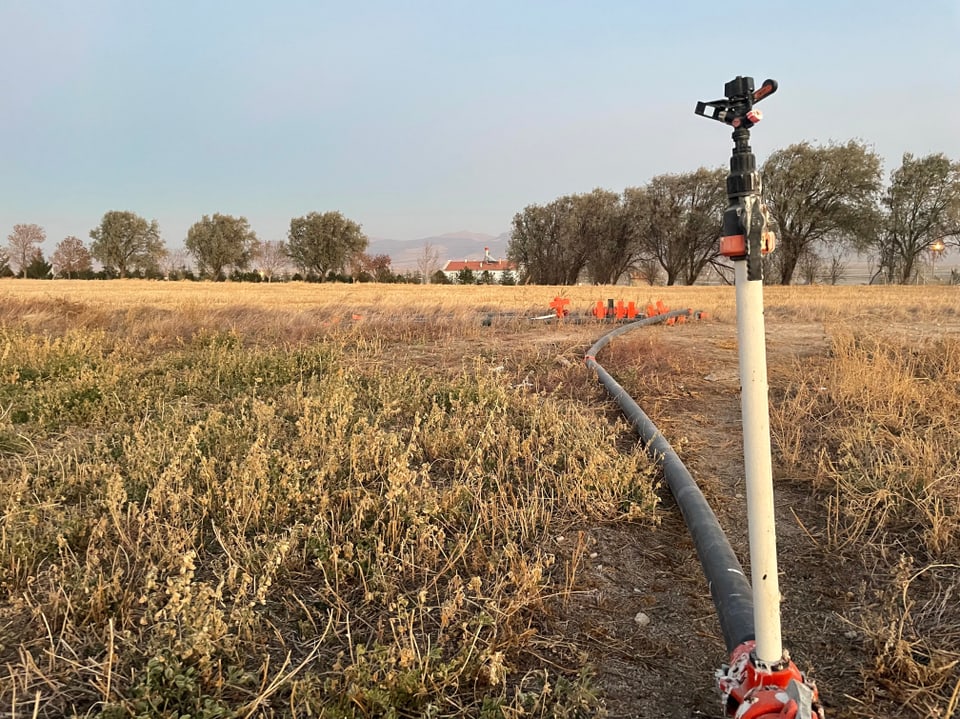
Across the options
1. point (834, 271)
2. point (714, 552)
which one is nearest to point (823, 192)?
point (834, 271)

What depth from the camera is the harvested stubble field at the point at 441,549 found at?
1.79 meters

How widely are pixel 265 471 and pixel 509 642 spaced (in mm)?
1681

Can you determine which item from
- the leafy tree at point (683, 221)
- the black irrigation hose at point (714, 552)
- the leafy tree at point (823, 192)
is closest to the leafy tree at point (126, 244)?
the leafy tree at point (683, 221)

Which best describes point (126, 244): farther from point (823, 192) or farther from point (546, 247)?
point (823, 192)

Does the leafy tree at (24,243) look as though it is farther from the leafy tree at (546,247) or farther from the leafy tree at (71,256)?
the leafy tree at (546,247)

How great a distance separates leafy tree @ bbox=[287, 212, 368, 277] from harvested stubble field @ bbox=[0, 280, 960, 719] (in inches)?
2269

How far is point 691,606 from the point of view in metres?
2.33

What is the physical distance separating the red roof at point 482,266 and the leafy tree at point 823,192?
23.0 metres

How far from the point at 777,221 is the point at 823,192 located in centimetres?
558

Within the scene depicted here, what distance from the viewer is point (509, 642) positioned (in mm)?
1977

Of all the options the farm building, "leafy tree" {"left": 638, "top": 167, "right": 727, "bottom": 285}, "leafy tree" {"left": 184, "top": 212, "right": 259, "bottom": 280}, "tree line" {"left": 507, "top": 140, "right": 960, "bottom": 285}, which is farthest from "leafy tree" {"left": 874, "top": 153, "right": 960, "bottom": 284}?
"leafy tree" {"left": 184, "top": 212, "right": 259, "bottom": 280}

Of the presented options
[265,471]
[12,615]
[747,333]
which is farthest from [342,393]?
[747,333]

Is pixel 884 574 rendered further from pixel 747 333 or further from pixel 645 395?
pixel 645 395

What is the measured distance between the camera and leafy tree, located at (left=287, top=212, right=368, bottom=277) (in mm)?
59969
